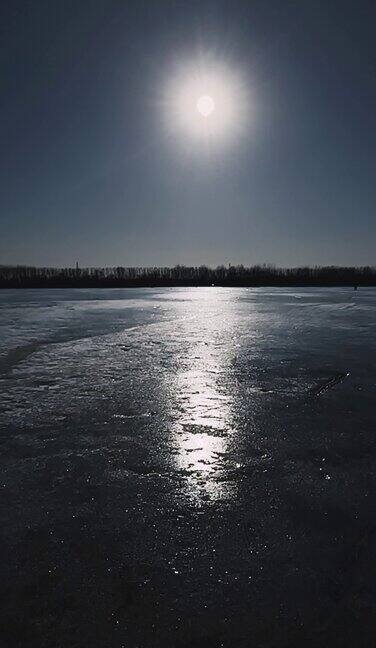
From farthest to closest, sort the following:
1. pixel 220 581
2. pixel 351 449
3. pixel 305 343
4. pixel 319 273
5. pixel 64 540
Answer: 1. pixel 319 273
2. pixel 305 343
3. pixel 351 449
4. pixel 64 540
5. pixel 220 581

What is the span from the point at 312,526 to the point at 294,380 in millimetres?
3096

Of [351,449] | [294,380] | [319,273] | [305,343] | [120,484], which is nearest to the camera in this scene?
[120,484]

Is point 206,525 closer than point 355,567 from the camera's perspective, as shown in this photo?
No

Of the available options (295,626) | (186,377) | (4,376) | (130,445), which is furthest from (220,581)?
(4,376)

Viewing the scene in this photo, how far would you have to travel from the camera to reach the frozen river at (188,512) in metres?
1.44

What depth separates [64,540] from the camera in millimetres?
1887

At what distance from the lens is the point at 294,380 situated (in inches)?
196

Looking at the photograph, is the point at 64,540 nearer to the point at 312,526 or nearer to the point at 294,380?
the point at 312,526

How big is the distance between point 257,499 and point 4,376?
162 inches

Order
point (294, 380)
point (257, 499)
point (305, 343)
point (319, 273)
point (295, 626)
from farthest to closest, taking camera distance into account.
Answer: point (319, 273), point (305, 343), point (294, 380), point (257, 499), point (295, 626)

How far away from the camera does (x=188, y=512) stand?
2.09 metres

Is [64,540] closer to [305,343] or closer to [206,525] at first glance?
[206,525]

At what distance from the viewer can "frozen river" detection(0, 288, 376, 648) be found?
144 cm

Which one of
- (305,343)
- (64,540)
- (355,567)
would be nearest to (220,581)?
(355,567)
